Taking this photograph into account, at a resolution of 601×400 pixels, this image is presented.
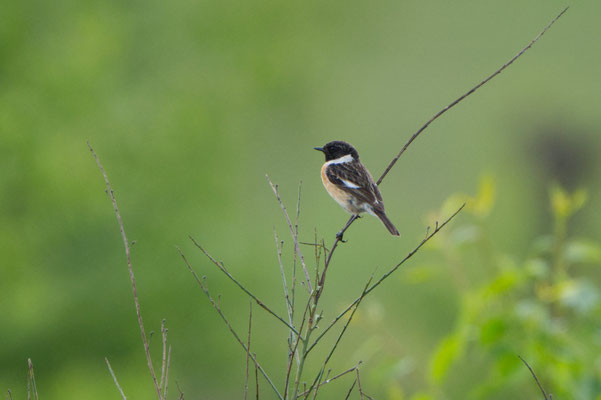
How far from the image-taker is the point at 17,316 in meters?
10.2

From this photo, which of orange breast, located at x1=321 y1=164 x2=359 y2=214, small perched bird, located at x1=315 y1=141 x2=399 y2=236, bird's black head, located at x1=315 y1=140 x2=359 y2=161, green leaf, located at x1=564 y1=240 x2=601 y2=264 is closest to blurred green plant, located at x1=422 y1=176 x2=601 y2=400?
green leaf, located at x1=564 y1=240 x2=601 y2=264

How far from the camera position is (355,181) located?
207 inches

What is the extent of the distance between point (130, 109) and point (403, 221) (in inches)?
764

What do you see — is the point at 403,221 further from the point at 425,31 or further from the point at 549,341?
the point at 549,341

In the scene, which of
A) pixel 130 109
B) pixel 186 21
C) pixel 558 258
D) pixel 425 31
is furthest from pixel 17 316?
pixel 425 31

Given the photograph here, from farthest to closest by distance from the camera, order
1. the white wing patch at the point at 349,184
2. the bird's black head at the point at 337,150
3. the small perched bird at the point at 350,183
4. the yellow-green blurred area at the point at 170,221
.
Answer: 1. the bird's black head at the point at 337,150
2. the white wing patch at the point at 349,184
3. the small perched bird at the point at 350,183
4. the yellow-green blurred area at the point at 170,221

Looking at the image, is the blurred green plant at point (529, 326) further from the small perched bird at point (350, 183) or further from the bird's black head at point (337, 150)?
the bird's black head at point (337, 150)

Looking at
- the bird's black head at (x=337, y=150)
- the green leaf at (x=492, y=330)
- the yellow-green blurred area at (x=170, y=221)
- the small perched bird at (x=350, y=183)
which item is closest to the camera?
the green leaf at (x=492, y=330)

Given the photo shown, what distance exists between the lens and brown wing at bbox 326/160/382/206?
509 cm

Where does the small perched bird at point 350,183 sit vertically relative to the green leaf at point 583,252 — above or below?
above

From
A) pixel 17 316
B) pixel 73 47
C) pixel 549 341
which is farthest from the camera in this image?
pixel 73 47

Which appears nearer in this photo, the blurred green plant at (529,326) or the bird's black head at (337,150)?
the blurred green plant at (529,326)

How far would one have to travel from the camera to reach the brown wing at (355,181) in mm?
5086

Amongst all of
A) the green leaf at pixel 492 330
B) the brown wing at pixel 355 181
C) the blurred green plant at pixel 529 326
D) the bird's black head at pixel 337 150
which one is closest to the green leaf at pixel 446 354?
the blurred green plant at pixel 529 326
